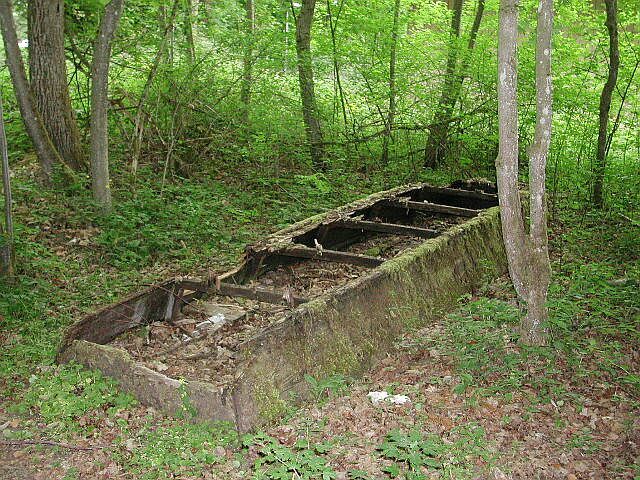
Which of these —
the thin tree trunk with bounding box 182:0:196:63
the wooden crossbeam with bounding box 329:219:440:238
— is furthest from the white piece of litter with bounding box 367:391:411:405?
the thin tree trunk with bounding box 182:0:196:63

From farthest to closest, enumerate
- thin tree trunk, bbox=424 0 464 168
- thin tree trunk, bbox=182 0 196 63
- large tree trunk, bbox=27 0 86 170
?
thin tree trunk, bbox=424 0 464 168 < thin tree trunk, bbox=182 0 196 63 < large tree trunk, bbox=27 0 86 170

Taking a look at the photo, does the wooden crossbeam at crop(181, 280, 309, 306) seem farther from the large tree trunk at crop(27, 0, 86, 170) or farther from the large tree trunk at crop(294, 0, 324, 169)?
the large tree trunk at crop(294, 0, 324, 169)

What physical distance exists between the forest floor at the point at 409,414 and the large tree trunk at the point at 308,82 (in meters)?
6.73

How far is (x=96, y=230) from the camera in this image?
874cm

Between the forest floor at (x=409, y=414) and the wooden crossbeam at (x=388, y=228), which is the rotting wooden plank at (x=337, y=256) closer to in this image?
the forest floor at (x=409, y=414)

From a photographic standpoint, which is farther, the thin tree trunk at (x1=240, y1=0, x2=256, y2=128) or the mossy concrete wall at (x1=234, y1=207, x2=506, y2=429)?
the thin tree trunk at (x1=240, y1=0, x2=256, y2=128)

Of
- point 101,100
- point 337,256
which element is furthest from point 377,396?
point 101,100

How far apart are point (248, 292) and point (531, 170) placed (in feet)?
9.02

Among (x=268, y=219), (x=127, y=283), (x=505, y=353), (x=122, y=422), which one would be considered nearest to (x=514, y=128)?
(x=505, y=353)

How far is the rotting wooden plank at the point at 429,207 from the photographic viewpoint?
873 centimetres

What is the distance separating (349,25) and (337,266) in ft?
22.9

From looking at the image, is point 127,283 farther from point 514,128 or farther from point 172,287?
point 514,128

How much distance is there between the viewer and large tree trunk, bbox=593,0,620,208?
9.88 meters

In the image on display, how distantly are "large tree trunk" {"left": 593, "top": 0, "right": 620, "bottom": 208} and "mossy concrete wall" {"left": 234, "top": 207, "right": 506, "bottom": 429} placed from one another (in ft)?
12.7
